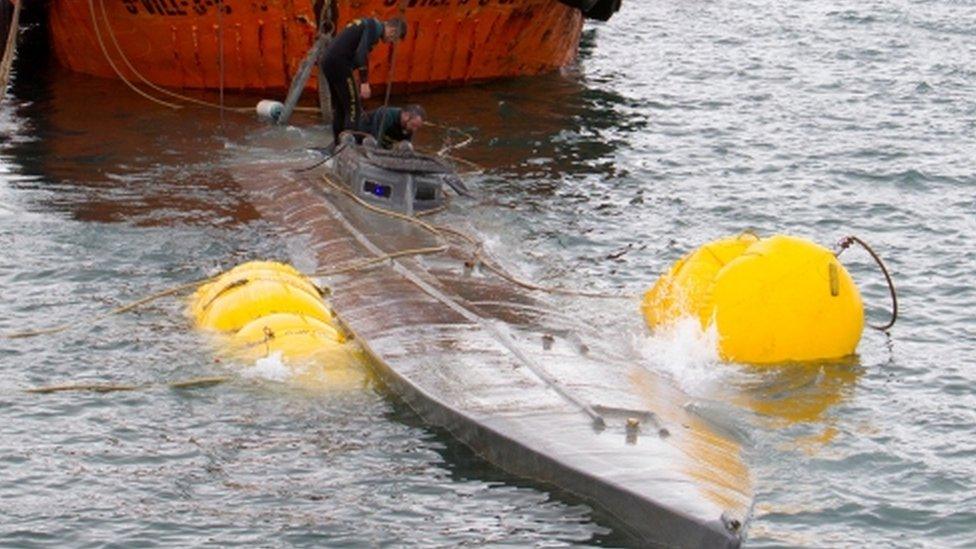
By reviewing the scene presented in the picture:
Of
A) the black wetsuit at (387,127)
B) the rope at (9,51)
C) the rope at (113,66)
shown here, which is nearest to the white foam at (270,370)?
the black wetsuit at (387,127)

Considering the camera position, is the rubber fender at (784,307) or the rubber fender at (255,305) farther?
the rubber fender at (255,305)

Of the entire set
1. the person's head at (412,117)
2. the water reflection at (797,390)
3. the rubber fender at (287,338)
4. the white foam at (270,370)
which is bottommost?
the water reflection at (797,390)

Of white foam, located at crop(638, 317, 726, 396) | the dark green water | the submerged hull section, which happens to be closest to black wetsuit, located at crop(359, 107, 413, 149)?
the dark green water

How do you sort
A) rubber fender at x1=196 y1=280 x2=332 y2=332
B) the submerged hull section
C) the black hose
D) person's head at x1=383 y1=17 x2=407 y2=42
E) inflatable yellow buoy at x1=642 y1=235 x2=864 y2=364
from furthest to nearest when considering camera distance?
the black hose < person's head at x1=383 y1=17 x2=407 y2=42 < rubber fender at x1=196 y1=280 x2=332 y2=332 < inflatable yellow buoy at x1=642 y1=235 x2=864 y2=364 < the submerged hull section

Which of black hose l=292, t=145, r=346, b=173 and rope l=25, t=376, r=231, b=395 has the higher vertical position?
black hose l=292, t=145, r=346, b=173

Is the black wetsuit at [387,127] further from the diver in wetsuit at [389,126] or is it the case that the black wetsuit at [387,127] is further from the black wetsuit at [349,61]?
the black wetsuit at [349,61]

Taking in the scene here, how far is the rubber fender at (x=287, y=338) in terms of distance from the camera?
13.0 m

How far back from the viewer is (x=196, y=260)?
55.4 ft

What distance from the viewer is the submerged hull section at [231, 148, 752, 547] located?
32.6 feet

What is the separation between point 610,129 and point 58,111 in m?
8.16

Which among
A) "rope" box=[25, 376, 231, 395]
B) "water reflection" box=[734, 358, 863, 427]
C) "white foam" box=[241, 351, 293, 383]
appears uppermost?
"white foam" box=[241, 351, 293, 383]

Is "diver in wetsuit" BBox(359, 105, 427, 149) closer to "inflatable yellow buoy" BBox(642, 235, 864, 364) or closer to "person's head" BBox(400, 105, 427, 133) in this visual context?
"person's head" BBox(400, 105, 427, 133)

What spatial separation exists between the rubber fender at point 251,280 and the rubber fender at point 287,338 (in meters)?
0.78

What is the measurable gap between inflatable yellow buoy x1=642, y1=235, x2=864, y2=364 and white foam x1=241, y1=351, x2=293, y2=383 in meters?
3.50
